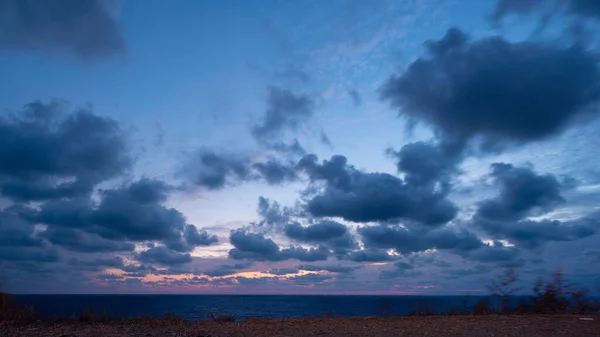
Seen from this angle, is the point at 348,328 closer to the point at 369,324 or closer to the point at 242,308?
the point at 369,324

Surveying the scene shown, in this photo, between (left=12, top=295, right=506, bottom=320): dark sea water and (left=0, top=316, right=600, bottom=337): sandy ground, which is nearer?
(left=0, top=316, right=600, bottom=337): sandy ground

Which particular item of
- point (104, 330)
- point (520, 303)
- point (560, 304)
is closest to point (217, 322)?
point (104, 330)

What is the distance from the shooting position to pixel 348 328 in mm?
14430

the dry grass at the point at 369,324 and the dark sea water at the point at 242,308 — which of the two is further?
the dark sea water at the point at 242,308

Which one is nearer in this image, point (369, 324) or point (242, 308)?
point (369, 324)

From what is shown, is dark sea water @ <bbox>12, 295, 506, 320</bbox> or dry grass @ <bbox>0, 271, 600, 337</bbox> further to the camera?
dark sea water @ <bbox>12, 295, 506, 320</bbox>

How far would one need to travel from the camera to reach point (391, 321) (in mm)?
16156

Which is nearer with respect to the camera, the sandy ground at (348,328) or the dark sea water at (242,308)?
the sandy ground at (348,328)

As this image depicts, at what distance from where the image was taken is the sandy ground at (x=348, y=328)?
1280 cm

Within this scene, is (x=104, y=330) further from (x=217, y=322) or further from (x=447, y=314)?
(x=447, y=314)

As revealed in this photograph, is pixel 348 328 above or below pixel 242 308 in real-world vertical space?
above

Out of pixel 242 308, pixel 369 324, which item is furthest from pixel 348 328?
pixel 242 308

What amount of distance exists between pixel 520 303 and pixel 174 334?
1434 centimetres

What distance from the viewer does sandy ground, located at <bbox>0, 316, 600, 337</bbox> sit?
1280cm
